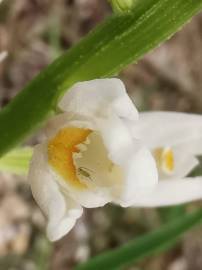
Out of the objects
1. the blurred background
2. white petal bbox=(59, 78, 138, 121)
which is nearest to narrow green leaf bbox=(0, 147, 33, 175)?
white petal bbox=(59, 78, 138, 121)

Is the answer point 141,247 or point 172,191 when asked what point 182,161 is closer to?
point 172,191

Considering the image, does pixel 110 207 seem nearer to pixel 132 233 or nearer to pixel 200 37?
pixel 132 233


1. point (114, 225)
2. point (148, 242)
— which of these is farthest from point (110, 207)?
point (148, 242)

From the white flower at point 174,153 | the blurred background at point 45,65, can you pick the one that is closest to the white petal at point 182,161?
the white flower at point 174,153

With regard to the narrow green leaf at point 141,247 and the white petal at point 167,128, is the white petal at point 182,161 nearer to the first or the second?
the white petal at point 167,128

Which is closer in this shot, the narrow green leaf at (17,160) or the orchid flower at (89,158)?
the orchid flower at (89,158)

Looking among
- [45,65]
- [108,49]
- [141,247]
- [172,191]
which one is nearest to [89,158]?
[108,49]
